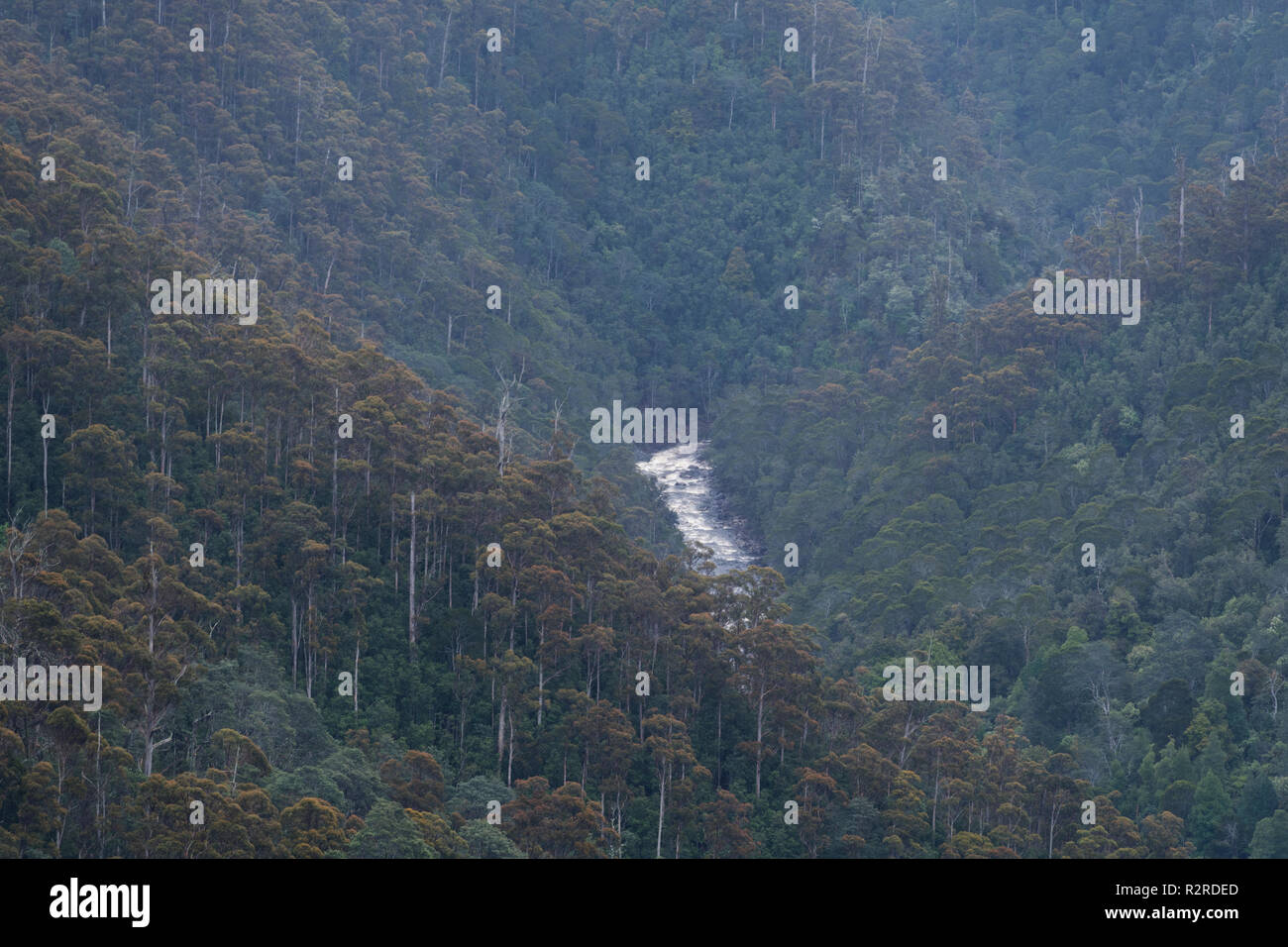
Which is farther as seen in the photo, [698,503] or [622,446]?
[698,503]

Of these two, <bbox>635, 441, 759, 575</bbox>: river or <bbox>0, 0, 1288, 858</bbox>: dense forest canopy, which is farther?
<bbox>635, 441, 759, 575</bbox>: river

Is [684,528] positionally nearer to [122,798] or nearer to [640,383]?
[640,383]

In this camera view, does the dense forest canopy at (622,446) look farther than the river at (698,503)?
No

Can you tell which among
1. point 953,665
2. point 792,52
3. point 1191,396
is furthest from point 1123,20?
point 953,665

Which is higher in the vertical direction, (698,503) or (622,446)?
(622,446)
